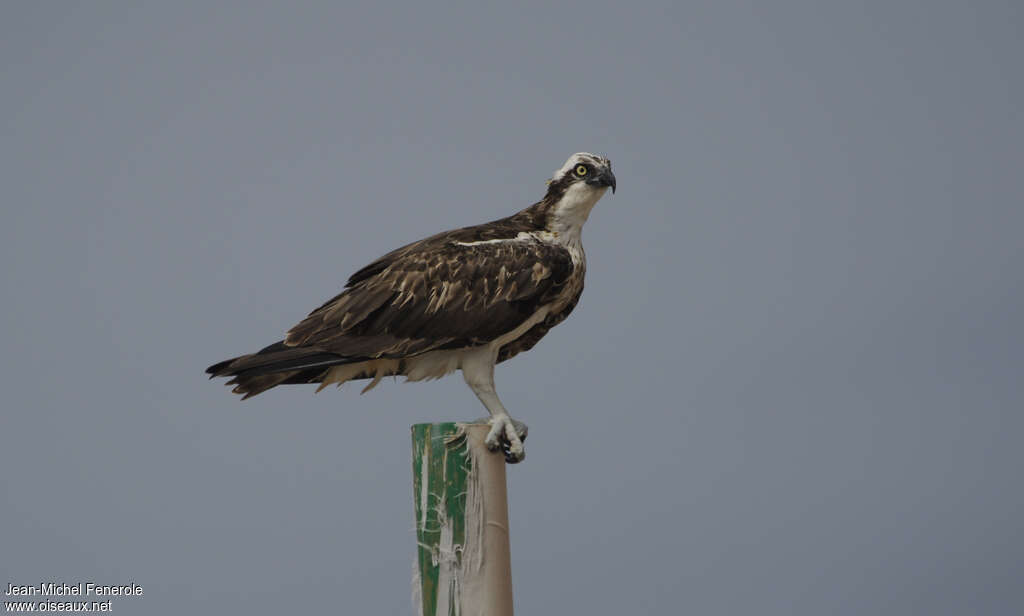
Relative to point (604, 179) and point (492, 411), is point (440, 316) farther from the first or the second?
point (604, 179)

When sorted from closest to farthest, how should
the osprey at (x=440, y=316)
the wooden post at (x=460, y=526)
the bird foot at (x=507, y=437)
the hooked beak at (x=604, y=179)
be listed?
the wooden post at (x=460, y=526) → the bird foot at (x=507, y=437) → the osprey at (x=440, y=316) → the hooked beak at (x=604, y=179)

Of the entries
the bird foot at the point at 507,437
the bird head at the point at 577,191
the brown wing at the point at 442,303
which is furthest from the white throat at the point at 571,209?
the bird foot at the point at 507,437

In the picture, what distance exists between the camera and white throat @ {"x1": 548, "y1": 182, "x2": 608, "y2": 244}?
25.8 feet

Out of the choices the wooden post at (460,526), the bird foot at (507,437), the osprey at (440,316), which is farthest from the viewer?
the osprey at (440,316)

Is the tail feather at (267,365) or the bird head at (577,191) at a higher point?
the bird head at (577,191)

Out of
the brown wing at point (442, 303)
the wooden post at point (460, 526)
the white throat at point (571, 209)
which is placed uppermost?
the white throat at point (571, 209)

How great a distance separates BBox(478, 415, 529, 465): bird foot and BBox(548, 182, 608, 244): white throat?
1556 millimetres

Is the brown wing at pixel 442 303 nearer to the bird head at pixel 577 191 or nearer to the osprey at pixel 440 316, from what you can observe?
the osprey at pixel 440 316

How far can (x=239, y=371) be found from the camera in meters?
7.05

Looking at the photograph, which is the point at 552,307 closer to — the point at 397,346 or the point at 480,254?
the point at 480,254

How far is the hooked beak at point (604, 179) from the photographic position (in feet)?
25.7

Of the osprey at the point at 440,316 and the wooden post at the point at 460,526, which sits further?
the osprey at the point at 440,316

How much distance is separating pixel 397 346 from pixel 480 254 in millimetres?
927

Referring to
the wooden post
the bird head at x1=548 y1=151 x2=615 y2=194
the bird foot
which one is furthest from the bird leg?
the bird head at x1=548 y1=151 x2=615 y2=194
